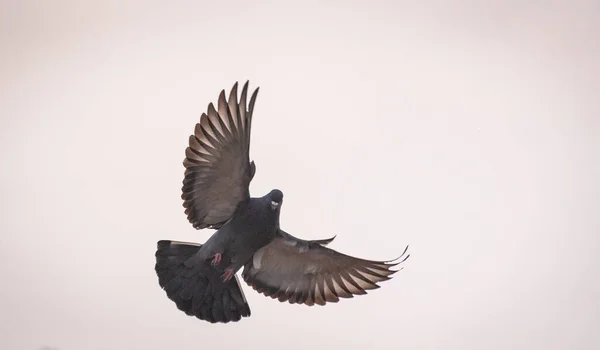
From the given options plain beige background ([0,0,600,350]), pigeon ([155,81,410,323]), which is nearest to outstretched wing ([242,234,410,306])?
pigeon ([155,81,410,323])

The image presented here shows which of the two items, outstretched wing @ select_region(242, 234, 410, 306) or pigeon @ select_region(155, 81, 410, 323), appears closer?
pigeon @ select_region(155, 81, 410, 323)

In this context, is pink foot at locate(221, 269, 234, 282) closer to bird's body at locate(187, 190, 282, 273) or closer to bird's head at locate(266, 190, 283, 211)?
bird's body at locate(187, 190, 282, 273)

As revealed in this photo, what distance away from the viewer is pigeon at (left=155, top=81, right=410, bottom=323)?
6.91 ft

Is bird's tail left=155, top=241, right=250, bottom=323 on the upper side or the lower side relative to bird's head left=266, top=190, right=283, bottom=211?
lower

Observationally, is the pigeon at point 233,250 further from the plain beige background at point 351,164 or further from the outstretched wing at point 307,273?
the plain beige background at point 351,164

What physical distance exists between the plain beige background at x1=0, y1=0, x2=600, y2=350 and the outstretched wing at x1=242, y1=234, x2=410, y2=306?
405 mm

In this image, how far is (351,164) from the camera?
8.92 feet

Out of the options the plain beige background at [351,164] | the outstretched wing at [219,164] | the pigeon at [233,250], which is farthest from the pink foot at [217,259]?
the plain beige background at [351,164]

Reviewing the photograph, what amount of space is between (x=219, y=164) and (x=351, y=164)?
726 mm
